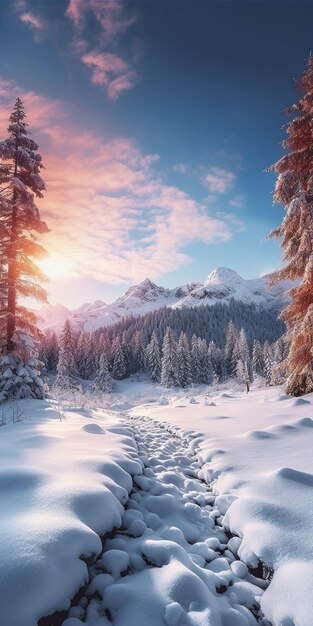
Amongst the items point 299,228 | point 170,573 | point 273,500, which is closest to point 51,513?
point 170,573

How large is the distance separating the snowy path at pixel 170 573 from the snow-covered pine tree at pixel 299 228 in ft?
25.2

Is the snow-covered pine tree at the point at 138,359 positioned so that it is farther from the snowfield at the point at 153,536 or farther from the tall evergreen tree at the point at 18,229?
the snowfield at the point at 153,536

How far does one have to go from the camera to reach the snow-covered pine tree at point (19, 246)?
1312 centimetres

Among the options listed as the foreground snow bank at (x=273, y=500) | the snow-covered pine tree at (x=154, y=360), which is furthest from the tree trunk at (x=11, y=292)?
the snow-covered pine tree at (x=154, y=360)

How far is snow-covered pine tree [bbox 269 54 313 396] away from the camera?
416 inches

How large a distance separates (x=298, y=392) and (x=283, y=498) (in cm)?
831

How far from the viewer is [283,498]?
3611 mm

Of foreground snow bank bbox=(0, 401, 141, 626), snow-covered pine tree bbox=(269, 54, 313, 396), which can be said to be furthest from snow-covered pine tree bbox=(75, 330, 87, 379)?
foreground snow bank bbox=(0, 401, 141, 626)

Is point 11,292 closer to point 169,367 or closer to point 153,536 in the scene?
point 153,536

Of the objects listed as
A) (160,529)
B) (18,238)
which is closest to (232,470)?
(160,529)

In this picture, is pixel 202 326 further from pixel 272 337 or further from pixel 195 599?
pixel 195 599

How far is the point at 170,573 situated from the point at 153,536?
2.51ft

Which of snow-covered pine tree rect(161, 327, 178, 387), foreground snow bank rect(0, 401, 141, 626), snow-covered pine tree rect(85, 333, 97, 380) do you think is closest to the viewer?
foreground snow bank rect(0, 401, 141, 626)

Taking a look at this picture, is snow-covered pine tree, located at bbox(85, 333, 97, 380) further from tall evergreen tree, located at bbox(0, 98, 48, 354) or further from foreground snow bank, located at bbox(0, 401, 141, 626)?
foreground snow bank, located at bbox(0, 401, 141, 626)
